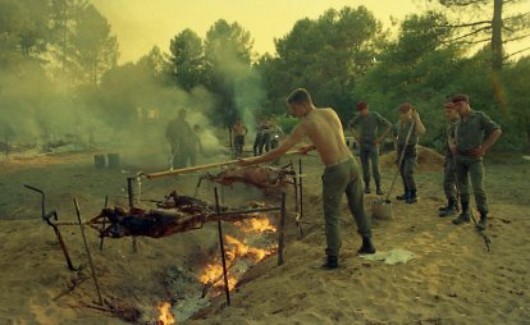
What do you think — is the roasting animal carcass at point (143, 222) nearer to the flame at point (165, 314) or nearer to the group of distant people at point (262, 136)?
the flame at point (165, 314)

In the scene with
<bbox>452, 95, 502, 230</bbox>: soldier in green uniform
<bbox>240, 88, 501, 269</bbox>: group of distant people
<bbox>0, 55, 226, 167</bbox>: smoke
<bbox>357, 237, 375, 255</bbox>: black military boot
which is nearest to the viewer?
<bbox>240, 88, 501, 269</bbox>: group of distant people

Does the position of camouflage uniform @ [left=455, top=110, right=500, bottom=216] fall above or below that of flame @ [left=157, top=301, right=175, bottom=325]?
above

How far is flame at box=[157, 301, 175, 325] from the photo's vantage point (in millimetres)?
6022

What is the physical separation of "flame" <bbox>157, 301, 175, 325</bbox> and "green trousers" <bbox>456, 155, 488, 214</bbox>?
5130 millimetres

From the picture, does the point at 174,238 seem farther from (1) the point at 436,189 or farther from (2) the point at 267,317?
(1) the point at 436,189

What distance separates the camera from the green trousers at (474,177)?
737 cm

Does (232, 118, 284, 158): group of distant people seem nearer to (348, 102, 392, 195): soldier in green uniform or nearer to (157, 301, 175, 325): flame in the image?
(348, 102, 392, 195): soldier in green uniform

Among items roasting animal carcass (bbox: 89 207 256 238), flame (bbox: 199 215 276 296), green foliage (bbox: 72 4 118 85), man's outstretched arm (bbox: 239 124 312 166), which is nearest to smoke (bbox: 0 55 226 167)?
green foliage (bbox: 72 4 118 85)

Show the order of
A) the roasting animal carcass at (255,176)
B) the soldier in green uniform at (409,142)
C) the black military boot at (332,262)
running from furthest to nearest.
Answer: the soldier in green uniform at (409,142) < the roasting animal carcass at (255,176) < the black military boot at (332,262)

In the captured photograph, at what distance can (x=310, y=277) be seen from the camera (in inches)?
219

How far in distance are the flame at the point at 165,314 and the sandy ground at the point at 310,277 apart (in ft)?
0.36

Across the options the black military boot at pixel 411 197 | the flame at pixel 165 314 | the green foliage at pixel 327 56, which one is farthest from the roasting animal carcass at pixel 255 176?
the green foliage at pixel 327 56

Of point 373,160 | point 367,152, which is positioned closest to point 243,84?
point 367,152

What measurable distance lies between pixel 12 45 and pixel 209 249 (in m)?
28.6
